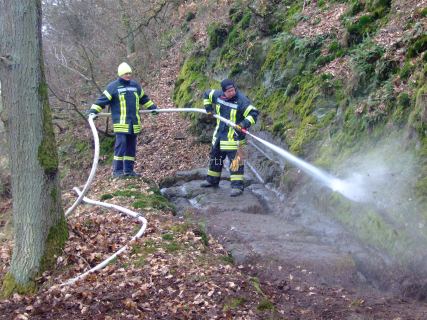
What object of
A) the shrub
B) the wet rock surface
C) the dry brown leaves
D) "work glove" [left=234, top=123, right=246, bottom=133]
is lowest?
the wet rock surface

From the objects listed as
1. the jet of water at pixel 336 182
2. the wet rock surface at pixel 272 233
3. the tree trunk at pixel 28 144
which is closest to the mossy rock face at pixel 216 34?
the wet rock surface at pixel 272 233

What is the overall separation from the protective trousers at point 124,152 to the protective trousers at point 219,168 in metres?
1.82

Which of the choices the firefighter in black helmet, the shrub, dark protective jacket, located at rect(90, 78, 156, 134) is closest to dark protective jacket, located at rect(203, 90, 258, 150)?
the firefighter in black helmet

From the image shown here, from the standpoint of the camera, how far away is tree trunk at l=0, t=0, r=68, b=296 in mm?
6297

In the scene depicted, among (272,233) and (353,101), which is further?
(353,101)

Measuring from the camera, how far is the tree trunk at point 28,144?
6297mm

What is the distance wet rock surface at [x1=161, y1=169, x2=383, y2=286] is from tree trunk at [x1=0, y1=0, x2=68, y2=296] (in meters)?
2.78

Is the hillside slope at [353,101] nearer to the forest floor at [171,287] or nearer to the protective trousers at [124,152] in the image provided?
the forest floor at [171,287]

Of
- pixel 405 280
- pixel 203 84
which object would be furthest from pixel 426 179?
pixel 203 84

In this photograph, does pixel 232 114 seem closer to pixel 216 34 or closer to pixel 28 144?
pixel 28 144

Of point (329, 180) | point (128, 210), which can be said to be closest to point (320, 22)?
point (329, 180)

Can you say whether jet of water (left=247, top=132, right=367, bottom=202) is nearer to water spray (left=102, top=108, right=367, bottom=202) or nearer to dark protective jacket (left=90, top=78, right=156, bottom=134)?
water spray (left=102, top=108, right=367, bottom=202)

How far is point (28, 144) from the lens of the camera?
6457mm

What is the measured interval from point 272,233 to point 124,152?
440cm
